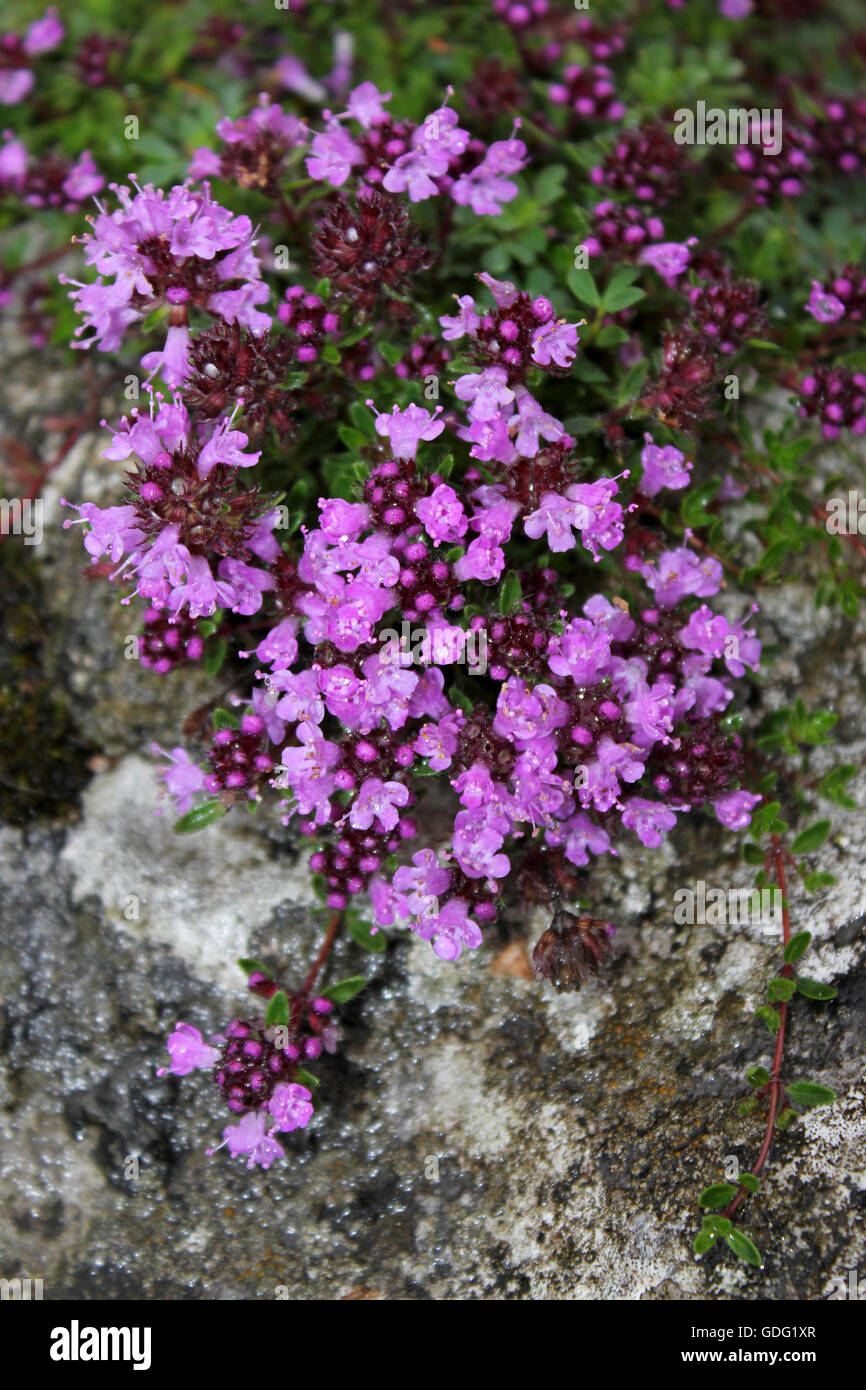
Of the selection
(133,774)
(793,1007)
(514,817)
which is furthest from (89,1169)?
(793,1007)

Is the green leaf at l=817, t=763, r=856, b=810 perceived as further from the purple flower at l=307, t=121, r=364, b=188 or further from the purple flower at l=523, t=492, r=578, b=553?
the purple flower at l=307, t=121, r=364, b=188

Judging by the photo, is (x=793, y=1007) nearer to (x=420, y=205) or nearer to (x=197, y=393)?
(x=197, y=393)

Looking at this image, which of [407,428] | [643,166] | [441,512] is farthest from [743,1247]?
[643,166]

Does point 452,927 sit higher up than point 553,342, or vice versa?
point 553,342

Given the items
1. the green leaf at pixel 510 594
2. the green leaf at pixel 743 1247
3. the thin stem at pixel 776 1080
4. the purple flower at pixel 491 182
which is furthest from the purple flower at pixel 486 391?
the green leaf at pixel 743 1247

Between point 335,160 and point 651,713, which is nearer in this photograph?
point 651,713

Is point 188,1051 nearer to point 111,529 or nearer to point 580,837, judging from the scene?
point 580,837

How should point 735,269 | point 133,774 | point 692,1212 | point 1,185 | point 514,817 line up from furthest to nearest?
point 1,185, point 735,269, point 133,774, point 692,1212, point 514,817
